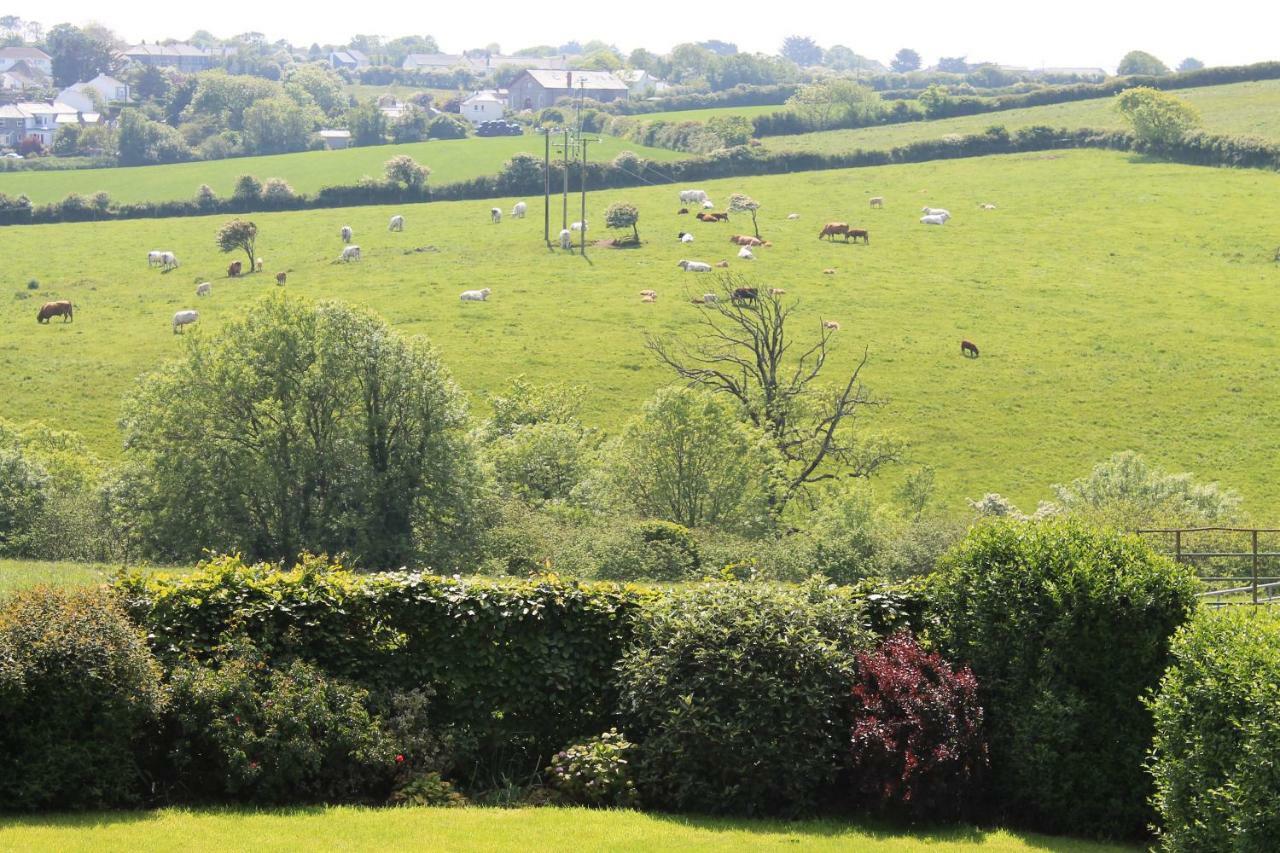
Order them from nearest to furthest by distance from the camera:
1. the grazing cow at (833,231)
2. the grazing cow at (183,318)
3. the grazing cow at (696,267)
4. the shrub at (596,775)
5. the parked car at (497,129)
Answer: the shrub at (596,775) → the grazing cow at (183,318) → the grazing cow at (696,267) → the grazing cow at (833,231) → the parked car at (497,129)

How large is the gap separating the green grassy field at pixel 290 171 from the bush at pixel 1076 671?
340 feet

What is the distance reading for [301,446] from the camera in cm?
4653

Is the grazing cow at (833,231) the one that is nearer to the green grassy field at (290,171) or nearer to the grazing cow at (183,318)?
the green grassy field at (290,171)

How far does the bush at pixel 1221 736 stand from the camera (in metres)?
13.4

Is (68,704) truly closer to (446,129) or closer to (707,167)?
(707,167)

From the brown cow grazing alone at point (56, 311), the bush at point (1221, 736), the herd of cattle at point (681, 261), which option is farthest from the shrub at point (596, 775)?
the brown cow grazing alone at point (56, 311)

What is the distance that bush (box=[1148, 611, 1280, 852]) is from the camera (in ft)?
44.1

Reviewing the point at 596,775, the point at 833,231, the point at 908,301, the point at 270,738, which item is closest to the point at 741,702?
the point at 596,775

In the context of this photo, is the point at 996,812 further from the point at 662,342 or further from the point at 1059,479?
the point at 662,342

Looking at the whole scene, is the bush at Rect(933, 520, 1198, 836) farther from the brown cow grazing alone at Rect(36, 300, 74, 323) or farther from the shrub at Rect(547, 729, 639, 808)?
the brown cow grazing alone at Rect(36, 300, 74, 323)

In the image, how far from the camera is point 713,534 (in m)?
45.1

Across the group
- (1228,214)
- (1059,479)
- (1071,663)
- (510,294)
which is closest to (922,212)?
(1228,214)

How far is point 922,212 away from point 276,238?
47.7 meters

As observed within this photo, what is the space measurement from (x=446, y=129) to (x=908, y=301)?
104 meters
